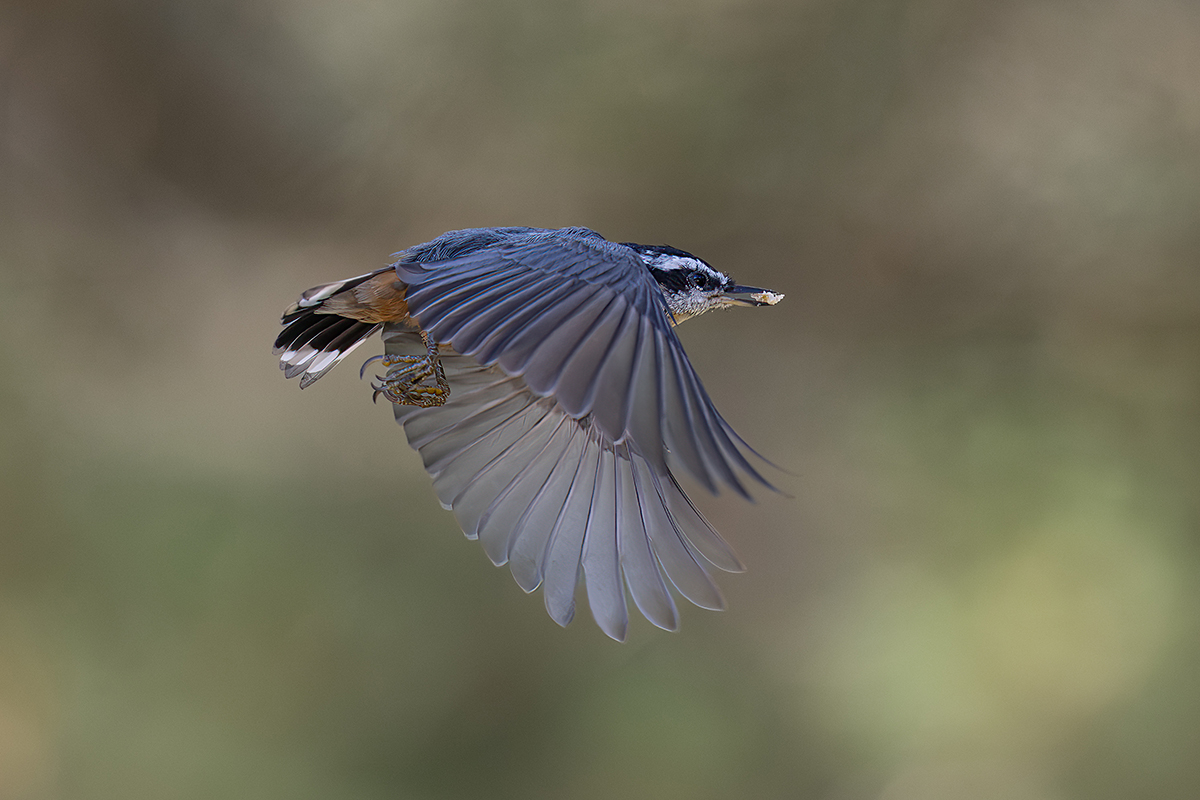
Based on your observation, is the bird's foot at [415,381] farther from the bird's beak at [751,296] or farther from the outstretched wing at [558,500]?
the bird's beak at [751,296]

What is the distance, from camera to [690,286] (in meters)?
1.31

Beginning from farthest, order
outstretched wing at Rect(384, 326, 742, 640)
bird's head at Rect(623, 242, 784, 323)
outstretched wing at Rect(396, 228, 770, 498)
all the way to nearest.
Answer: bird's head at Rect(623, 242, 784, 323)
outstretched wing at Rect(384, 326, 742, 640)
outstretched wing at Rect(396, 228, 770, 498)

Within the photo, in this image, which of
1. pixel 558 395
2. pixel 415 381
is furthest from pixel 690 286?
pixel 558 395

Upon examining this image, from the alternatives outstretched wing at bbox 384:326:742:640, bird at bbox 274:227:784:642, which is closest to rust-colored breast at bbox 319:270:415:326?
bird at bbox 274:227:784:642

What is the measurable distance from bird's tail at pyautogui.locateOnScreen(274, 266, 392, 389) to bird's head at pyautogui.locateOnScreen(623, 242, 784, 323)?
500mm

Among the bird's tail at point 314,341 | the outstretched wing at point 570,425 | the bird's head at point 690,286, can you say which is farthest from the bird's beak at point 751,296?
the bird's tail at point 314,341

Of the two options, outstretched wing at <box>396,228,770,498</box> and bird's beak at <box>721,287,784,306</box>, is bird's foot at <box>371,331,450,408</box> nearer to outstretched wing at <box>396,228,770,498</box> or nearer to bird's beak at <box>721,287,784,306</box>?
outstretched wing at <box>396,228,770,498</box>

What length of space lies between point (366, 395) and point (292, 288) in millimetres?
454

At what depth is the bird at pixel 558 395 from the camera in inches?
32.0

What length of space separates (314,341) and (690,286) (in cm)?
64

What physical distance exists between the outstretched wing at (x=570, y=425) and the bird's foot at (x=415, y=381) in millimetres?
90

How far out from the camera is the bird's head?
1.31 m

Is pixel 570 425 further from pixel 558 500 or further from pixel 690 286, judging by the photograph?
pixel 690 286

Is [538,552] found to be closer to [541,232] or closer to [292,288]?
[541,232]
